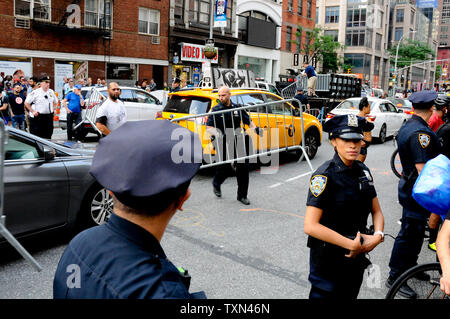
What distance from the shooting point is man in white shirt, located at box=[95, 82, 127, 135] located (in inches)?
299

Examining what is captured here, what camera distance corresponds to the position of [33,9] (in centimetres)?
2261

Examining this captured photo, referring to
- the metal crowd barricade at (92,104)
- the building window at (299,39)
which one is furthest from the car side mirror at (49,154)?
the building window at (299,39)

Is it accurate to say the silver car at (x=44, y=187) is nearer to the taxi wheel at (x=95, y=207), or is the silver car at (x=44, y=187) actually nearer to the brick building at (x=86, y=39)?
the taxi wheel at (x=95, y=207)

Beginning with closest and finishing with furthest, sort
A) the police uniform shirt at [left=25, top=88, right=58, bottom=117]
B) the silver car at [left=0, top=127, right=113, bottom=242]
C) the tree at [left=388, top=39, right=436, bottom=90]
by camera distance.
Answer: the silver car at [left=0, top=127, right=113, bottom=242] < the police uniform shirt at [left=25, top=88, right=58, bottom=117] < the tree at [left=388, top=39, right=436, bottom=90]

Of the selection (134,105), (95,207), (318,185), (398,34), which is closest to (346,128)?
(318,185)

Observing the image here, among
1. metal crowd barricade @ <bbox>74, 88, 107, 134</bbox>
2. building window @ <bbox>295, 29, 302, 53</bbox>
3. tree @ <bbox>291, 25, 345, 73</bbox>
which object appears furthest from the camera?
tree @ <bbox>291, 25, 345, 73</bbox>

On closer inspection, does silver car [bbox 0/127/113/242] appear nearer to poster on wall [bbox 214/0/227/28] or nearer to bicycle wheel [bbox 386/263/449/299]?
bicycle wheel [bbox 386/263/449/299]

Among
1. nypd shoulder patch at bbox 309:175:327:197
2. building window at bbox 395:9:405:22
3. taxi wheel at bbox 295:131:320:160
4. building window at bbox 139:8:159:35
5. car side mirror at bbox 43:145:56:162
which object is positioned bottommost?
taxi wheel at bbox 295:131:320:160

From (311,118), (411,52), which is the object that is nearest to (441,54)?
(411,52)

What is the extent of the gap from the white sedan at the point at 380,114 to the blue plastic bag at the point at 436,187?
13.0m

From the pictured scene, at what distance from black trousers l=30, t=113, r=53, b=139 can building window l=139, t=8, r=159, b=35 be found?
1786 centimetres

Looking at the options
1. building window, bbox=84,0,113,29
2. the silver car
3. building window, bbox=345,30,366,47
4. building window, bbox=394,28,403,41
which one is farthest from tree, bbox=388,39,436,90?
the silver car

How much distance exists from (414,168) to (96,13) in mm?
24711

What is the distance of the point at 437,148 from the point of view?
414 centimetres
